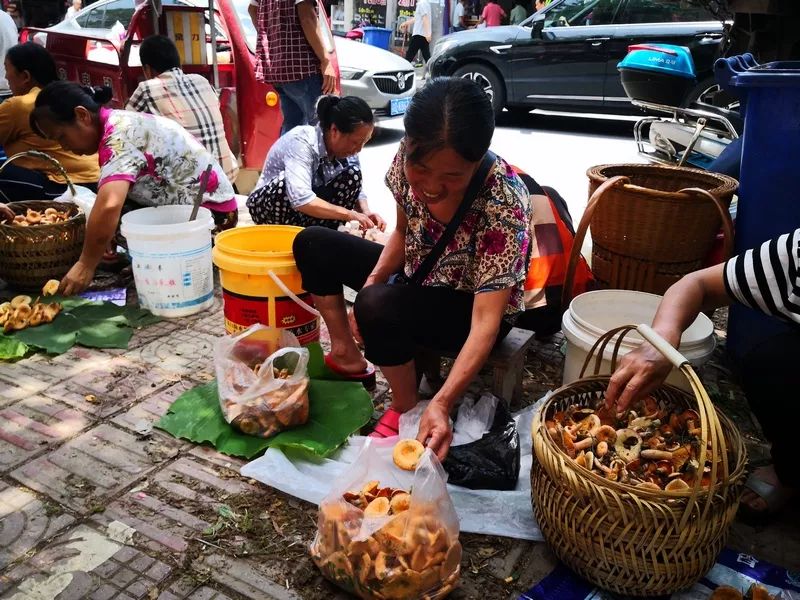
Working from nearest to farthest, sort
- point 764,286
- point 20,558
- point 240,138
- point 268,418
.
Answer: point 764,286
point 20,558
point 268,418
point 240,138

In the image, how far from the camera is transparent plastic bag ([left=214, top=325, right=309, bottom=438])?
7.89 feet

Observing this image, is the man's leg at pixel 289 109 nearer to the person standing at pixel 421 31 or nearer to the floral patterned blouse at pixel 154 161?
the floral patterned blouse at pixel 154 161

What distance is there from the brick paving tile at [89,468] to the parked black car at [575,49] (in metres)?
7.35

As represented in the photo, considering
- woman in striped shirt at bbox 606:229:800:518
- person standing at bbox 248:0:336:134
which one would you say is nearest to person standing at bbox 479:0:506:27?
person standing at bbox 248:0:336:134

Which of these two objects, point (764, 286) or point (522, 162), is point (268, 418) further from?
point (522, 162)

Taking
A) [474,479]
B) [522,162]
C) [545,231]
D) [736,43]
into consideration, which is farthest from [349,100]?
[522,162]

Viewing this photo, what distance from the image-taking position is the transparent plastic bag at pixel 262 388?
94.7 inches

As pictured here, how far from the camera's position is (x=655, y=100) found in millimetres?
4398

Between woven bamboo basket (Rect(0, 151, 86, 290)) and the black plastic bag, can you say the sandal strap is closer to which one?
the black plastic bag

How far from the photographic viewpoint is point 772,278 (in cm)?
172

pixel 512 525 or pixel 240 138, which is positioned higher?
pixel 240 138

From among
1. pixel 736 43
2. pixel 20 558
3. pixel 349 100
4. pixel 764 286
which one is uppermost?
pixel 736 43

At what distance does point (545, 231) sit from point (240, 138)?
349 centimetres

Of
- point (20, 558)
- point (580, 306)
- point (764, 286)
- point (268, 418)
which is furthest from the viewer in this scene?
point (580, 306)
